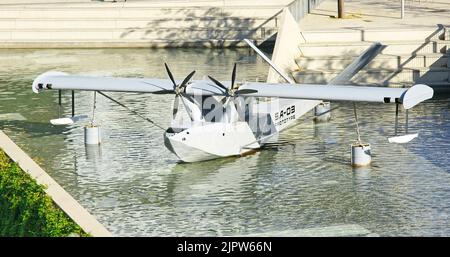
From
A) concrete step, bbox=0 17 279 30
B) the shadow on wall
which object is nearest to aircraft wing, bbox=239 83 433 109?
the shadow on wall

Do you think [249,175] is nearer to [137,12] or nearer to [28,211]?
[28,211]

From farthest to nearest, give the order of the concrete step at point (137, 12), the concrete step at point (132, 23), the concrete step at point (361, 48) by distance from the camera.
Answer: the concrete step at point (137, 12)
the concrete step at point (132, 23)
the concrete step at point (361, 48)

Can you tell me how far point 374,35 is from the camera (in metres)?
60.7

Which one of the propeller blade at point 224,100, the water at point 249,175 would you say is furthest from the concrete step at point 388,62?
the propeller blade at point 224,100

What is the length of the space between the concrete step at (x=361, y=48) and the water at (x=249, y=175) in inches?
210

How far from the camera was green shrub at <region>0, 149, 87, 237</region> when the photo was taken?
1196 inches

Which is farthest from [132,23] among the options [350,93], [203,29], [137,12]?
[350,93]

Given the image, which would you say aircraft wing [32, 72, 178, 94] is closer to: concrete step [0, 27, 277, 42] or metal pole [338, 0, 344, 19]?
metal pole [338, 0, 344, 19]

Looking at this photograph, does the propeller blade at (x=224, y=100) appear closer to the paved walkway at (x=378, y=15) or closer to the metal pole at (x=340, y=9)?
the paved walkway at (x=378, y=15)

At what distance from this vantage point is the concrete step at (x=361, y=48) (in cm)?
5866

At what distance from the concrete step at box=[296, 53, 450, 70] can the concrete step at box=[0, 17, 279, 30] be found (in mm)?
12798

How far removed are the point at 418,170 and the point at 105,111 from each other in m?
17.4

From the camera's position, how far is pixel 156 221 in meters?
34.8
